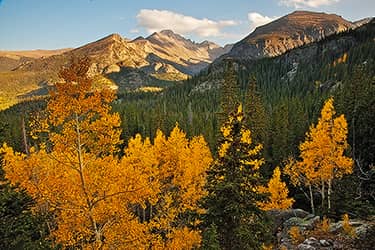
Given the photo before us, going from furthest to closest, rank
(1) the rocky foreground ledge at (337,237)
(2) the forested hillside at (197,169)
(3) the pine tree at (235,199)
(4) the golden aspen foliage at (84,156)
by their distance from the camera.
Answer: (3) the pine tree at (235,199)
(1) the rocky foreground ledge at (337,237)
(2) the forested hillside at (197,169)
(4) the golden aspen foliage at (84,156)

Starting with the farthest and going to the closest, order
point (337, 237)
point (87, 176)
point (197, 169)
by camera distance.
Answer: point (197, 169)
point (337, 237)
point (87, 176)

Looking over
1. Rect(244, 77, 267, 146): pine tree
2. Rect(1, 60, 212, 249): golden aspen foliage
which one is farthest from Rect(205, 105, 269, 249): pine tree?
Rect(244, 77, 267, 146): pine tree

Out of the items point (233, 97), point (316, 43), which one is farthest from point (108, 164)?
point (316, 43)

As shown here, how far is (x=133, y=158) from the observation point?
30.2m

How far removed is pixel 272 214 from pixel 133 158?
13665 millimetres

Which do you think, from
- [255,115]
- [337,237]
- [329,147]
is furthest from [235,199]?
[255,115]

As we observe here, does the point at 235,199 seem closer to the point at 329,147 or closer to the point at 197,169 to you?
the point at 197,169

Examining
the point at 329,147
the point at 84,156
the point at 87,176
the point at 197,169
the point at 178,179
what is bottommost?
the point at 178,179

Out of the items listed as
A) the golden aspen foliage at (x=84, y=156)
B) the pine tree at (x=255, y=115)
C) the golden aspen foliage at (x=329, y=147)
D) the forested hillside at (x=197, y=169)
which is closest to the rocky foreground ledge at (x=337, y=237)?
the forested hillside at (x=197, y=169)

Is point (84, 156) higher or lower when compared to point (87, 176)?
higher

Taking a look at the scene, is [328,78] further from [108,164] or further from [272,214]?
[108,164]

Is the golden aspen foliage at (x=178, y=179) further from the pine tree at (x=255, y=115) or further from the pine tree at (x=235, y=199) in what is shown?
the pine tree at (x=255, y=115)

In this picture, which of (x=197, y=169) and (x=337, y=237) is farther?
(x=197, y=169)

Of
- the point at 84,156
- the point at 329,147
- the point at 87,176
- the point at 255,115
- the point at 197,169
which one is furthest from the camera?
the point at 255,115
